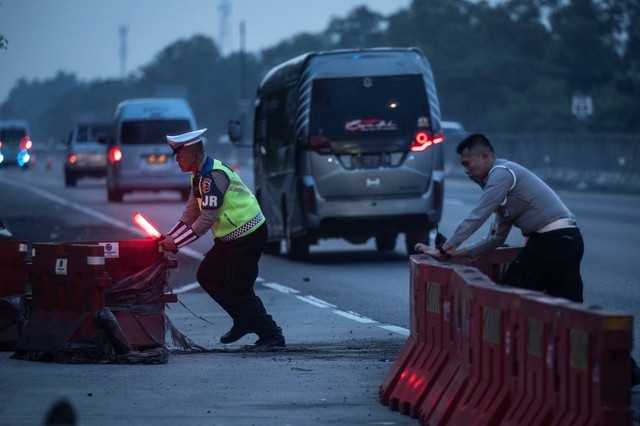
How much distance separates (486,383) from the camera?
24.1 feet

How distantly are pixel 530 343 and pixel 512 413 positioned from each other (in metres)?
0.40

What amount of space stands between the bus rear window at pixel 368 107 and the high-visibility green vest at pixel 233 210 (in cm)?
824

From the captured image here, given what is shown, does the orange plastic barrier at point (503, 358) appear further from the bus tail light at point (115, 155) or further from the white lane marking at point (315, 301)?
the bus tail light at point (115, 155)

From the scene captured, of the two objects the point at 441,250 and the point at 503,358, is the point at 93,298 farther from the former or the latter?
the point at 503,358

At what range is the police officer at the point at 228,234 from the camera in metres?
11.3

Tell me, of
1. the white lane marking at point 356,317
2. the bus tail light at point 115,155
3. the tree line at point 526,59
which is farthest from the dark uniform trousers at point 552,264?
the tree line at point 526,59

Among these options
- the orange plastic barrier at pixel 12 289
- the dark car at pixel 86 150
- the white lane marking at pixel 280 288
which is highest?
the orange plastic barrier at pixel 12 289

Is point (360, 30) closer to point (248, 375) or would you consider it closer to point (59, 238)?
point (59, 238)

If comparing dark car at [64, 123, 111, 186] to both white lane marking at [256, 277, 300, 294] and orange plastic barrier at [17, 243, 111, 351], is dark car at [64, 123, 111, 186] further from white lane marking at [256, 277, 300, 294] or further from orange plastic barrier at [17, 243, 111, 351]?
orange plastic barrier at [17, 243, 111, 351]

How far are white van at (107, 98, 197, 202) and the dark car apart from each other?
14.2 meters

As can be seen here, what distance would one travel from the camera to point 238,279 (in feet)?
37.7

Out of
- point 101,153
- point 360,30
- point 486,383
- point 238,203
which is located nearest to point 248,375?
point 238,203

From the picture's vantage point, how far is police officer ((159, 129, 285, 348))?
1128 centimetres

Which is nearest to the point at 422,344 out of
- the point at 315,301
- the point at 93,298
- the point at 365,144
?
the point at 93,298
